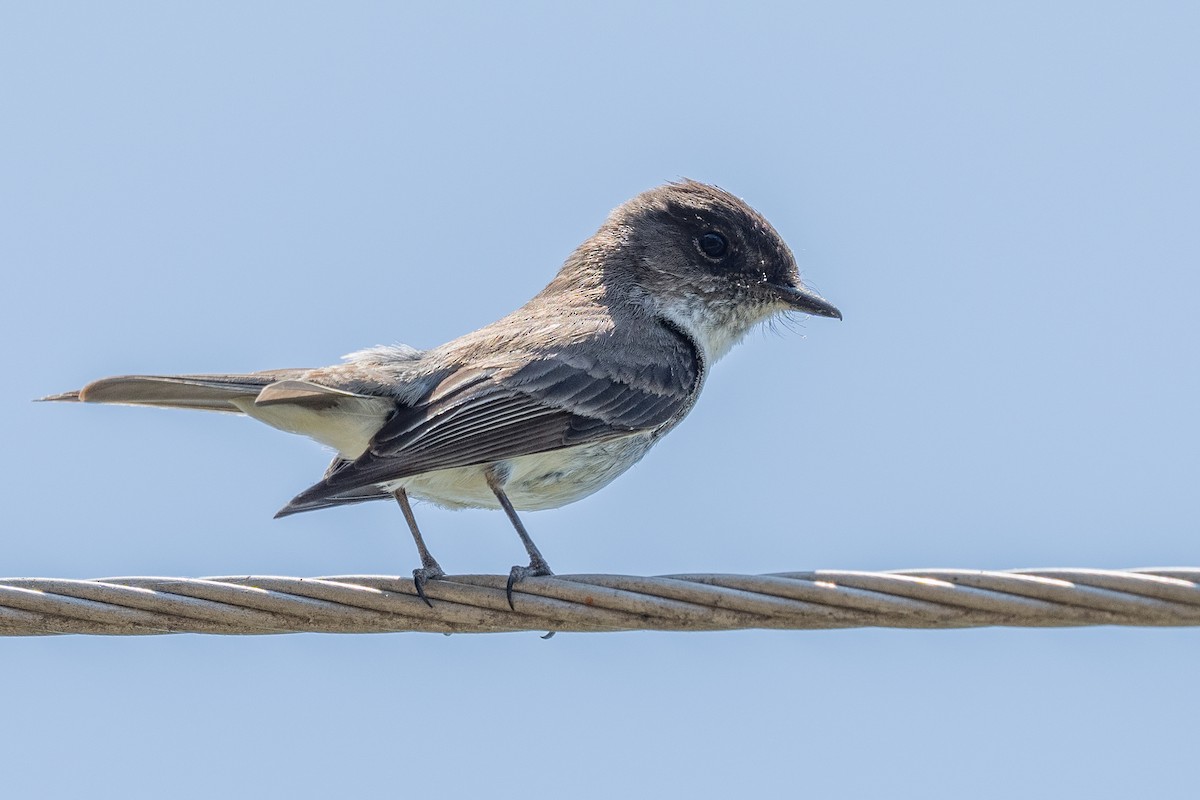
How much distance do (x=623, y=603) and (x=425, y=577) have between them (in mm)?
1069

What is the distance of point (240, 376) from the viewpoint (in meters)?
5.90

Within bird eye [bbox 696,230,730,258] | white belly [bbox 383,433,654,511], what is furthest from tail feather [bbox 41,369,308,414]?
bird eye [bbox 696,230,730,258]

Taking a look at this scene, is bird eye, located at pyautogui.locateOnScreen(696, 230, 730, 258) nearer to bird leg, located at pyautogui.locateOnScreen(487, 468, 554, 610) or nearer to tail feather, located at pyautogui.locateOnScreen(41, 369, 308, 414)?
bird leg, located at pyautogui.locateOnScreen(487, 468, 554, 610)

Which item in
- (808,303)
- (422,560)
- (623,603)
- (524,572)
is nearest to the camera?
(623,603)

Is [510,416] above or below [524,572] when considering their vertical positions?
above

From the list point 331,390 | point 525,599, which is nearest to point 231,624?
point 525,599

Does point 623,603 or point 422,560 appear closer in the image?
point 623,603

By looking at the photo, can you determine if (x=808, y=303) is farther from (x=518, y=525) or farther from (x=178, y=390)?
(x=178, y=390)

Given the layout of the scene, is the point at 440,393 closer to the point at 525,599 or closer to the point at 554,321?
the point at 554,321

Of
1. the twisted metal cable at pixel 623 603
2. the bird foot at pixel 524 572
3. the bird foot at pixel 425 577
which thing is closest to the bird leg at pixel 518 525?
the bird foot at pixel 524 572

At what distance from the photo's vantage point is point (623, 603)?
13.4 ft

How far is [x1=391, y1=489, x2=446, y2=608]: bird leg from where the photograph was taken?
4570 millimetres

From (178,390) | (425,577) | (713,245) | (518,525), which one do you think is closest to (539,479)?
(518,525)

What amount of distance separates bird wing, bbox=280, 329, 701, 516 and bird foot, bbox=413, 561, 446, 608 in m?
0.41
